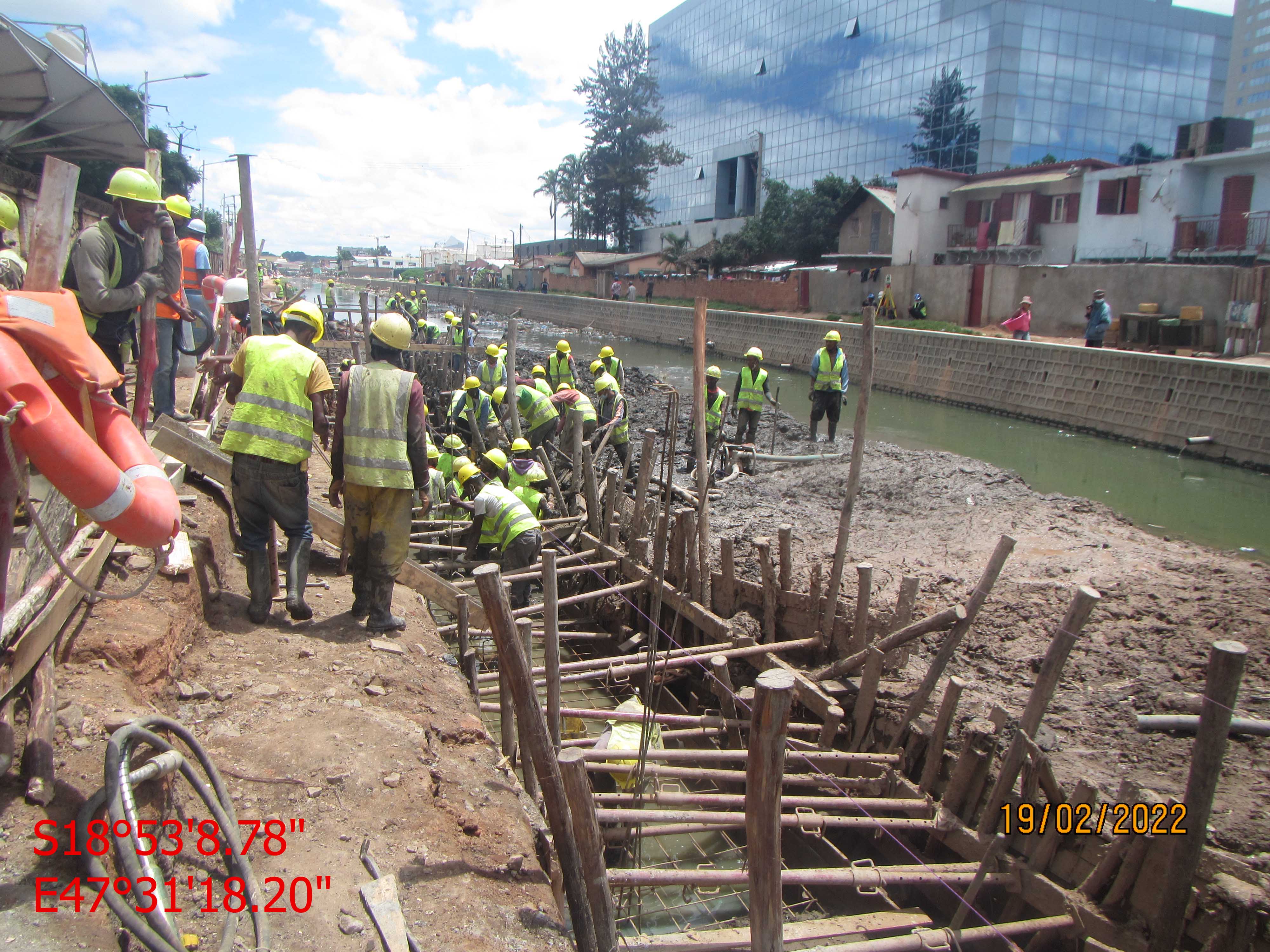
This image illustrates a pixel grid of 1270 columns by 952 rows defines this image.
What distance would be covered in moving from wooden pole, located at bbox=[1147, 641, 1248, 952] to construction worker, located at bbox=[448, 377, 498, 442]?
8.64m

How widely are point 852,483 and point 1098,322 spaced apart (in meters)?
13.5

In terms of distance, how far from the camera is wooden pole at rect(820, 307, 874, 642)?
17.3 feet

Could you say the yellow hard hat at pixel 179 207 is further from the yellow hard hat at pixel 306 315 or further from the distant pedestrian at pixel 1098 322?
the distant pedestrian at pixel 1098 322

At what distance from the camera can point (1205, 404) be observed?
516 inches

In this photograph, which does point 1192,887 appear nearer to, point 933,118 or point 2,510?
point 2,510

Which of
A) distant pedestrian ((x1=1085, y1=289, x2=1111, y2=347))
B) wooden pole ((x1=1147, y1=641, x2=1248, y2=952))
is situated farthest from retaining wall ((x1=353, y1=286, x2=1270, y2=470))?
wooden pole ((x1=1147, y1=641, x2=1248, y2=952))

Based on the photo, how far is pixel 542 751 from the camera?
3.00 meters

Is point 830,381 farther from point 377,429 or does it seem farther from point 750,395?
point 377,429

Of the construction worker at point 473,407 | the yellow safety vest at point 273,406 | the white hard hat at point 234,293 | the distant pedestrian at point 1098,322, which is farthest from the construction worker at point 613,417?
the distant pedestrian at point 1098,322

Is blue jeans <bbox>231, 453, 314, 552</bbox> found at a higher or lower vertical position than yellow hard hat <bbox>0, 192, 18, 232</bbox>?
lower

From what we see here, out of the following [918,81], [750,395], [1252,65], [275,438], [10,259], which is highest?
[1252,65]

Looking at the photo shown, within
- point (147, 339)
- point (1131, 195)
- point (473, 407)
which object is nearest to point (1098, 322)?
point (473, 407)

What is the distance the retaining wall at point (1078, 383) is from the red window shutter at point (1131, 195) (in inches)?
413
